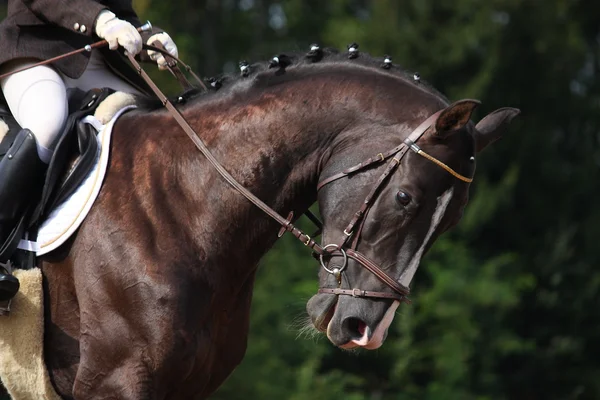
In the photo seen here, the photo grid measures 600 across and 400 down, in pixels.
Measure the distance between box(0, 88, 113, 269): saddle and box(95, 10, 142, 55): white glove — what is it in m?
0.40

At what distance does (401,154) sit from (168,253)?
1.16 m

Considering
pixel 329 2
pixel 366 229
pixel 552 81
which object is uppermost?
pixel 329 2

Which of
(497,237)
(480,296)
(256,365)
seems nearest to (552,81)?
(497,237)

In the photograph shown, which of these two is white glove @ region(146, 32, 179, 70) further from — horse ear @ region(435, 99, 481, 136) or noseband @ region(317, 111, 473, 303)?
horse ear @ region(435, 99, 481, 136)

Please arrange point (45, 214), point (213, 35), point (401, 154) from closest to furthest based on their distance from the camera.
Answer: point (401, 154) < point (45, 214) < point (213, 35)

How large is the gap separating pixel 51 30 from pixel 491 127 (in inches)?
92.0

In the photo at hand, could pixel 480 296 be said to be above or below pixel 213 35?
below

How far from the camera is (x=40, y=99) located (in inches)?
197

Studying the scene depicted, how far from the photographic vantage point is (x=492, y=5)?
17.8m

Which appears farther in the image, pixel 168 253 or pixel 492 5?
pixel 492 5

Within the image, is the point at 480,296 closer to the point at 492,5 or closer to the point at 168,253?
the point at 492,5

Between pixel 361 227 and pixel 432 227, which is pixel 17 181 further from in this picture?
pixel 432 227

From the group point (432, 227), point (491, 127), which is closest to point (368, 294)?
point (432, 227)

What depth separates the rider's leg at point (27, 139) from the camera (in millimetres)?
4789
